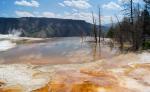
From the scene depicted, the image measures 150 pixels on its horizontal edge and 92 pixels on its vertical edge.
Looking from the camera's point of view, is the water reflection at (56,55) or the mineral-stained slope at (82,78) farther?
the water reflection at (56,55)

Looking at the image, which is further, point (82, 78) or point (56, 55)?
point (56, 55)

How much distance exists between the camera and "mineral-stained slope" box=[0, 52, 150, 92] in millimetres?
12148

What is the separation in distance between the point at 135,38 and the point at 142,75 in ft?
72.0

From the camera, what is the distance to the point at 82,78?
13.5 meters

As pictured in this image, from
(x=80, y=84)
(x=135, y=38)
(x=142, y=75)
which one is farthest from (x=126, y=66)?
(x=135, y=38)

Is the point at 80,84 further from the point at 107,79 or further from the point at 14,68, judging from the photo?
the point at 14,68

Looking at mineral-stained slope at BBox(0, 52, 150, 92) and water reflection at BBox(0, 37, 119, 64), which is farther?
water reflection at BBox(0, 37, 119, 64)

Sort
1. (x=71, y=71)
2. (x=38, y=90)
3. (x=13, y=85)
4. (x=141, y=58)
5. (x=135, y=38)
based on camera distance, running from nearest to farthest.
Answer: (x=38, y=90)
(x=13, y=85)
(x=71, y=71)
(x=141, y=58)
(x=135, y=38)

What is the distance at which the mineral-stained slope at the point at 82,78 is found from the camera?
12148 millimetres

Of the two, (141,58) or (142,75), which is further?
(141,58)

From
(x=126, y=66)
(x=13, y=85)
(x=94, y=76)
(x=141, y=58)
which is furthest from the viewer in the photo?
(x=141, y=58)

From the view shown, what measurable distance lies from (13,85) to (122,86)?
511cm

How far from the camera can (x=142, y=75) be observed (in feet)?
46.7

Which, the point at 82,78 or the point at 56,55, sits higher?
the point at 82,78
